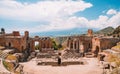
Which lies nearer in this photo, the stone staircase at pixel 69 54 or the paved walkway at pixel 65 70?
the paved walkway at pixel 65 70

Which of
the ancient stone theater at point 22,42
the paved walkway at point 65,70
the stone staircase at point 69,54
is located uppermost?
the ancient stone theater at point 22,42

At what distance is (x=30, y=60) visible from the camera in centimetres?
5725

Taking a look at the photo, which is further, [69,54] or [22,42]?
[22,42]

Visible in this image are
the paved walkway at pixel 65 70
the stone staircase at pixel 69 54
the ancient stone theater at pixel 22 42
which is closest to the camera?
the paved walkway at pixel 65 70

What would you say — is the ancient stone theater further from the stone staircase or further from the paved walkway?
the paved walkway

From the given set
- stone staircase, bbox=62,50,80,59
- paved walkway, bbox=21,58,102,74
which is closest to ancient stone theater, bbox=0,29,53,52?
stone staircase, bbox=62,50,80,59

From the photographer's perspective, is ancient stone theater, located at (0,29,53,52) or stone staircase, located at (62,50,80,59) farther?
ancient stone theater, located at (0,29,53,52)

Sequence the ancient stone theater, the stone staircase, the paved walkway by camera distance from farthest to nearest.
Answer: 1. the ancient stone theater
2. the stone staircase
3. the paved walkway

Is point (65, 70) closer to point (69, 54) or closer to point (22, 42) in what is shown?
point (69, 54)

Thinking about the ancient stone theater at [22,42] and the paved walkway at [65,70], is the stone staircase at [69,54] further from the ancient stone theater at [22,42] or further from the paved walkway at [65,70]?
the paved walkway at [65,70]

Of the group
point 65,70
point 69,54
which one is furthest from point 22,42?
point 65,70

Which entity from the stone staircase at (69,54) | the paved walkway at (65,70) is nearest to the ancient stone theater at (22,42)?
the stone staircase at (69,54)

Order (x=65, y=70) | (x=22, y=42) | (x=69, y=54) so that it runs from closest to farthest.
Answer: (x=65, y=70), (x=69, y=54), (x=22, y=42)

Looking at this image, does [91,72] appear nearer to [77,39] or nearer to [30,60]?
[30,60]
